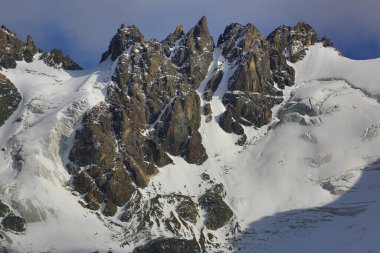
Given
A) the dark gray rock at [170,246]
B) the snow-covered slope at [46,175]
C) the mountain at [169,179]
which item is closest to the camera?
the dark gray rock at [170,246]

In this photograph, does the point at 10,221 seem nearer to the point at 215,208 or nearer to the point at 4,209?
the point at 4,209

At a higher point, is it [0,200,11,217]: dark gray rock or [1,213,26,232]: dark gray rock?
[0,200,11,217]: dark gray rock

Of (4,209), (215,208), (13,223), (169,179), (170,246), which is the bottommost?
(13,223)

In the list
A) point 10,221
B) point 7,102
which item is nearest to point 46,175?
point 10,221

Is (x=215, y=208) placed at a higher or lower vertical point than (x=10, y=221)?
higher

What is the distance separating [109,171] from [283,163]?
140 ft

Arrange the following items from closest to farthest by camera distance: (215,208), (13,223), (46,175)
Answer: (13,223) < (46,175) < (215,208)

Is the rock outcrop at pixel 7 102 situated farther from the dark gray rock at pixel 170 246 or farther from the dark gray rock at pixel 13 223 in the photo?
the dark gray rock at pixel 170 246

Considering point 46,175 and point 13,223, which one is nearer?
point 13,223

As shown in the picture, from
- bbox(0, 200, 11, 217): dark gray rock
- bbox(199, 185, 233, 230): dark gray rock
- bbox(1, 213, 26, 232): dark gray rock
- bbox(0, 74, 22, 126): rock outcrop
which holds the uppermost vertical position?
bbox(0, 74, 22, 126): rock outcrop

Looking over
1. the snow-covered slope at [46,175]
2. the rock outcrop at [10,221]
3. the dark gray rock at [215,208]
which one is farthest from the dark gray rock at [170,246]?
the rock outcrop at [10,221]

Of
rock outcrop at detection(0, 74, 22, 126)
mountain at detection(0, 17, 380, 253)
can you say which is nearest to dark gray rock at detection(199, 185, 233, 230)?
mountain at detection(0, 17, 380, 253)

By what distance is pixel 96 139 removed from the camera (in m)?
180

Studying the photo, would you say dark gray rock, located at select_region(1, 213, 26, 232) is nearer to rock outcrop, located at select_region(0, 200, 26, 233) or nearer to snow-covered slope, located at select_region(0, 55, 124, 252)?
rock outcrop, located at select_region(0, 200, 26, 233)
